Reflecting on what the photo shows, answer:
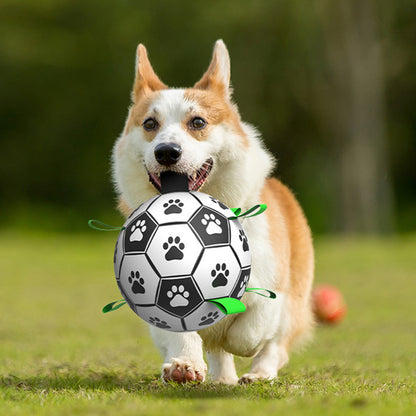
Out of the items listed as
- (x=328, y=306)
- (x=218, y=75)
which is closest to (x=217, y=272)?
(x=218, y=75)

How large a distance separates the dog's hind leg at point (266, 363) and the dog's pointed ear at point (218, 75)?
1.70 metres

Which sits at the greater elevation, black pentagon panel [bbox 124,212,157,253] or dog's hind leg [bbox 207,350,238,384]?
black pentagon panel [bbox 124,212,157,253]

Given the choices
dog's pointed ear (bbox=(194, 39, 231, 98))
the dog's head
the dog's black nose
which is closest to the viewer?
the dog's black nose

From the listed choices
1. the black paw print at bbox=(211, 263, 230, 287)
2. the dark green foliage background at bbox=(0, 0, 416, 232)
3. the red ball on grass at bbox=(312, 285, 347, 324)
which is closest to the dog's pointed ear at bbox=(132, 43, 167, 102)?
the black paw print at bbox=(211, 263, 230, 287)

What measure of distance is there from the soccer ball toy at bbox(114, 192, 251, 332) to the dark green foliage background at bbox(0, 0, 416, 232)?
61.8ft

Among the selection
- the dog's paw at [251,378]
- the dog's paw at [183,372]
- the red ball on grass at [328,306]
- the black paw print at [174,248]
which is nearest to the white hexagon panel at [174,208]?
the black paw print at [174,248]

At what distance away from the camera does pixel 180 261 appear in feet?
11.8

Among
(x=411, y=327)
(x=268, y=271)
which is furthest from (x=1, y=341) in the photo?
(x=411, y=327)

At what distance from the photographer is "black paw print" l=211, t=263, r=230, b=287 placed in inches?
143

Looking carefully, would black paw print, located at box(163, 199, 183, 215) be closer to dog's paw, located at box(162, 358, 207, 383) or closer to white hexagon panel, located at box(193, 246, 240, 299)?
white hexagon panel, located at box(193, 246, 240, 299)

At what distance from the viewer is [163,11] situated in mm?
25062

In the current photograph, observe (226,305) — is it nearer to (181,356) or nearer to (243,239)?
(243,239)

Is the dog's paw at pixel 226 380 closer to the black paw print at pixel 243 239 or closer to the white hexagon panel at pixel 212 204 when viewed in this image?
the black paw print at pixel 243 239

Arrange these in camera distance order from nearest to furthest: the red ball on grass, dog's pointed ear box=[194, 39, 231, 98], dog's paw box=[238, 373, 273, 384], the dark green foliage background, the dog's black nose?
1. the dog's black nose
2. dog's paw box=[238, 373, 273, 384]
3. dog's pointed ear box=[194, 39, 231, 98]
4. the red ball on grass
5. the dark green foliage background
